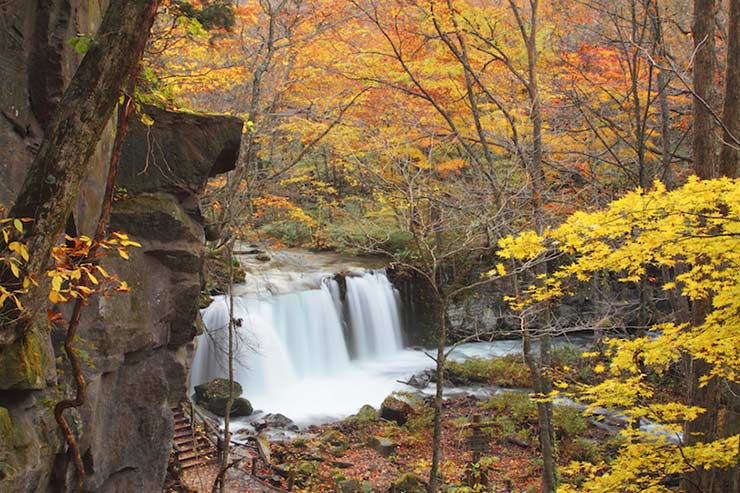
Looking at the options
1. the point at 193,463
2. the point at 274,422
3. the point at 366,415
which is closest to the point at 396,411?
the point at 366,415

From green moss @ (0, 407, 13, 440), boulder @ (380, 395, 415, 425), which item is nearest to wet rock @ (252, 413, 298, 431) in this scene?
boulder @ (380, 395, 415, 425)

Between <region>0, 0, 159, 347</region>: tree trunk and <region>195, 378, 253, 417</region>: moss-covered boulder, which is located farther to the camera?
<region>195, 378, 253, 417</region>: moss-covered boulder

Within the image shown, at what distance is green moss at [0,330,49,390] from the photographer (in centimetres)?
379

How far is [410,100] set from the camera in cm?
1454

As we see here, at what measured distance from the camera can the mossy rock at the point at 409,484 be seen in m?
10.2

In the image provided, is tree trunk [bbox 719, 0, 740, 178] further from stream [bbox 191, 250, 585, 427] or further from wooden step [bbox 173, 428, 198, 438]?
stream [bbox 191, 250, 585, 427]

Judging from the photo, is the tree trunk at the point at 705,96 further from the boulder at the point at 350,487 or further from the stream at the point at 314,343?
the stream at the point at 314,343

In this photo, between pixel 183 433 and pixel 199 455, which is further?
pixel 183 433

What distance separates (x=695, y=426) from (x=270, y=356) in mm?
11613

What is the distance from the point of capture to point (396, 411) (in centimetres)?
1405

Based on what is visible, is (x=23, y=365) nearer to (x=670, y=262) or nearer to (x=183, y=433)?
(x=670, y=262)

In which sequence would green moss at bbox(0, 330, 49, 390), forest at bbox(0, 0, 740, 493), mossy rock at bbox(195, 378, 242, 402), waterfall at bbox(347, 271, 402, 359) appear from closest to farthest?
green moss at bbox(0, 330, 49, 390), forest at bbox(0, 0, 740, 493), mossy rock at bbox(195, 378, 242, 402), waterfall at bbox(347, 271, 402, 359)

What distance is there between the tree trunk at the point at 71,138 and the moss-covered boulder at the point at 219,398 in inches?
402

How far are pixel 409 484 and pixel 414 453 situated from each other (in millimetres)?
2110
